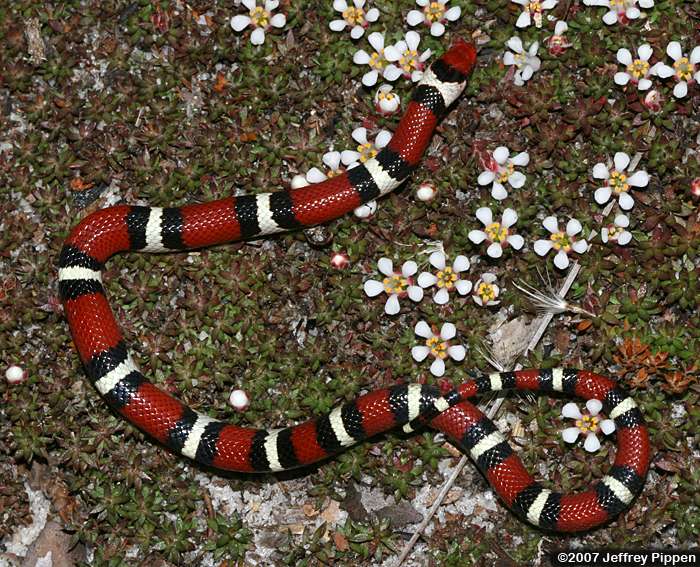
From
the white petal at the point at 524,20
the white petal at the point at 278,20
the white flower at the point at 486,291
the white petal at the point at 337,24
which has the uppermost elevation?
the white petal at the point at 278,20

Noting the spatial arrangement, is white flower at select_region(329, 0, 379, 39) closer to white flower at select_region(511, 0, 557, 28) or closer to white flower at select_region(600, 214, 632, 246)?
white flower at select_region(511, 0, 557, 28)

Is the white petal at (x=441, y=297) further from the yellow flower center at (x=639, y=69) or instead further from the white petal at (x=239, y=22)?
the white petal at (x=239, y=22)

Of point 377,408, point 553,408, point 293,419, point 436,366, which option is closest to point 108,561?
point 293,419

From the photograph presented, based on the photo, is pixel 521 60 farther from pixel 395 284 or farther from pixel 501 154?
pixel 395 284

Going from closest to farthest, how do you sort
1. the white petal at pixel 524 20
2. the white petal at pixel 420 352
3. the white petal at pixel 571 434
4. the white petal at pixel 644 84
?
1. the white petal at pixel 571 434
2. the white petal at pixel 420 352
3. the white petal at pixel 644 84
4. the white petal at pixel 524 20

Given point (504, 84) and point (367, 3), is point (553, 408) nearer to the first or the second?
point (504, 84)

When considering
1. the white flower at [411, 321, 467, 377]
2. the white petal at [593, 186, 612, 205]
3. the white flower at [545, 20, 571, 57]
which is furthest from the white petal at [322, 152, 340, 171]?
the white petal at [593, 186, 612, 205]

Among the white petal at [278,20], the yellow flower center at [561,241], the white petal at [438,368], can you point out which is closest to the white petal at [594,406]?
the white petal at [438,368]
